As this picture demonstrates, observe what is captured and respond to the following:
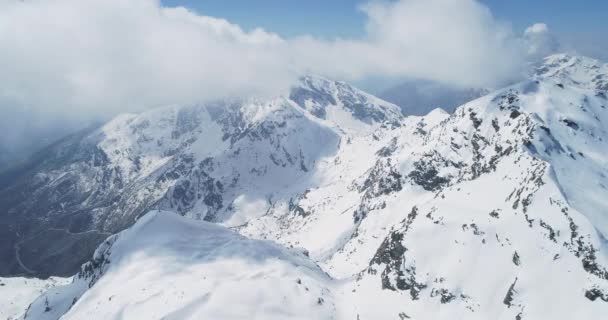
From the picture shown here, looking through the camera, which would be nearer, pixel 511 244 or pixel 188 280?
pixel 511 244

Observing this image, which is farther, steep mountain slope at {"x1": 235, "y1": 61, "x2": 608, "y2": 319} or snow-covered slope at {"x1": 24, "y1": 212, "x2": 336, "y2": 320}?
snow-covered slope at {"x1": 24, "y1": 212, "x2": 336, "y2": 320}

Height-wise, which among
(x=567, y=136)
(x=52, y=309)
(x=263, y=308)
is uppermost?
(x=567, y=136)

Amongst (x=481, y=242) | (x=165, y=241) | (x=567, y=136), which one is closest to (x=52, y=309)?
(x=165, y=241)

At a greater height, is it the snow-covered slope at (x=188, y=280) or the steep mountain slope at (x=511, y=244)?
the steep mountain slope at (x=511, y=244)

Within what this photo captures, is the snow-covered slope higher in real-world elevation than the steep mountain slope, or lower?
lower

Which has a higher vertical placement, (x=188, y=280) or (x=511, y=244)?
(x=511, y=244)

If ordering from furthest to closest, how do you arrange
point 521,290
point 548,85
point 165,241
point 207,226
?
point 548,85
point 207,226
point 165,241
point 521,290

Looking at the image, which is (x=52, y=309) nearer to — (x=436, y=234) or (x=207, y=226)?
(x=207, y=226)

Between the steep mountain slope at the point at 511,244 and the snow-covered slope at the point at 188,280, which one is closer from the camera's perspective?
the steep mountain slope at the point at 511,244
